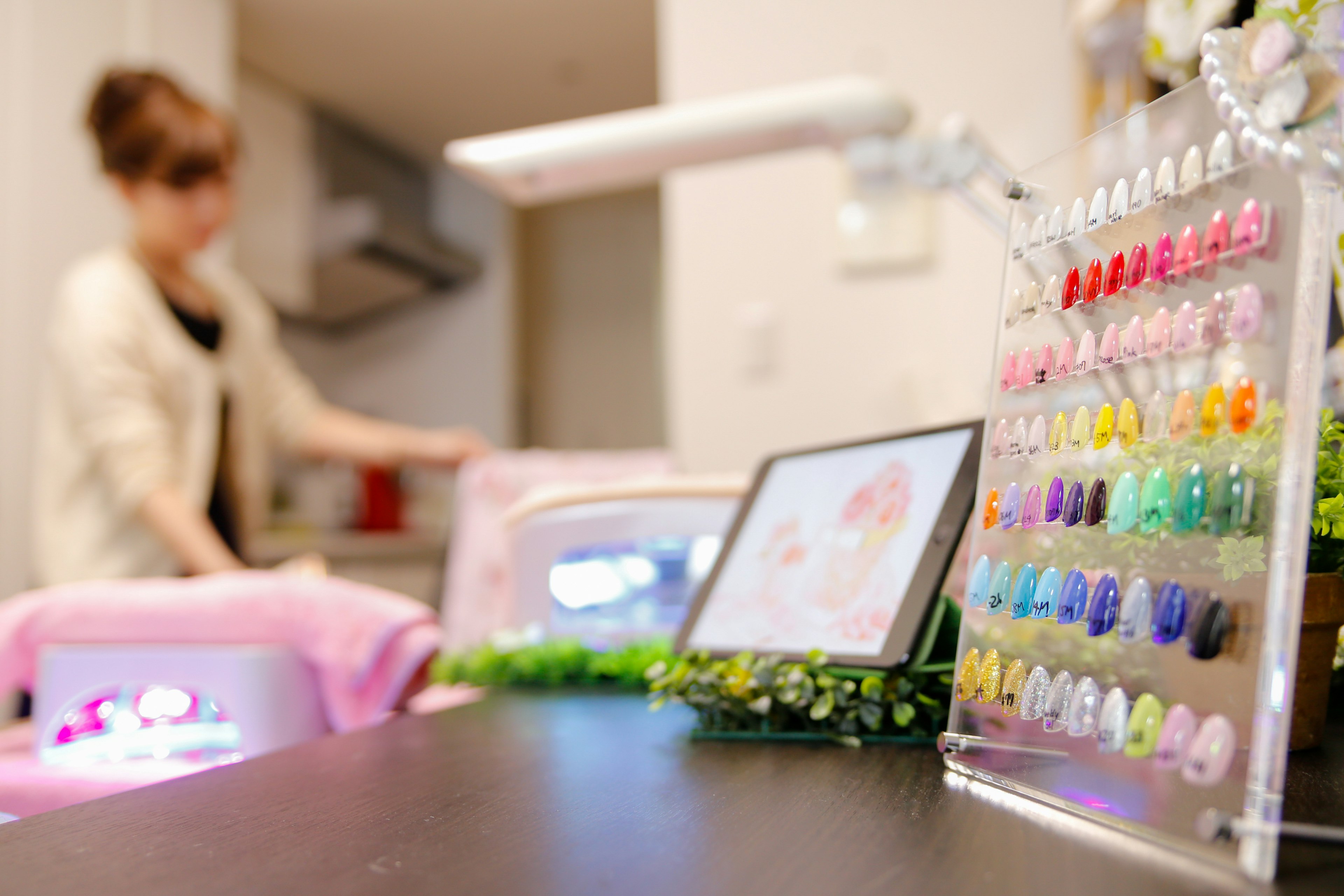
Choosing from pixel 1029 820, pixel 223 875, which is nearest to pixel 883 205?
pixel 1029 820

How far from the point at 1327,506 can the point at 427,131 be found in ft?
12.8

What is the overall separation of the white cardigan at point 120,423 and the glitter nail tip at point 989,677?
1408mm

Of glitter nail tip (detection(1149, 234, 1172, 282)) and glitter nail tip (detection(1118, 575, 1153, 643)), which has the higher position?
glitter nail tip (detection(1149, 234, 1172, 282))

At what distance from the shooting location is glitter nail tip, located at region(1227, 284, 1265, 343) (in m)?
0.37

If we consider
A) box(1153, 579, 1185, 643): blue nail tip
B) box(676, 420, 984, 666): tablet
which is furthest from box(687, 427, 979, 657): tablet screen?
box(1153, 579, 1185, 643): blue nail tip

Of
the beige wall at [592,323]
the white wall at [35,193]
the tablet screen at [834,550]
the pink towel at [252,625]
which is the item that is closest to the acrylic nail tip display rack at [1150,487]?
the tablet screen at [834,550]

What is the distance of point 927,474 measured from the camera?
666 millimetres

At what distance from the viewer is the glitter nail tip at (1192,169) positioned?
1.34ft

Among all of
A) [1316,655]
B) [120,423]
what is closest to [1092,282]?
[1316,655]

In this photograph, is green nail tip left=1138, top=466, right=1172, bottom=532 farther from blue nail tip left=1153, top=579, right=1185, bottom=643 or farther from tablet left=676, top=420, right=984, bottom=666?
tablet left=676, top=420, right=984, bottom=666

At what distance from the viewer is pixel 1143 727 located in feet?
1.26

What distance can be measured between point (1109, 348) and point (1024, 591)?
0.12 metres

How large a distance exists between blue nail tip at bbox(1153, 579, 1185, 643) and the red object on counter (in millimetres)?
3621

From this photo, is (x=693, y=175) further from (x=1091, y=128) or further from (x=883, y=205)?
(x=1091, y=128)
